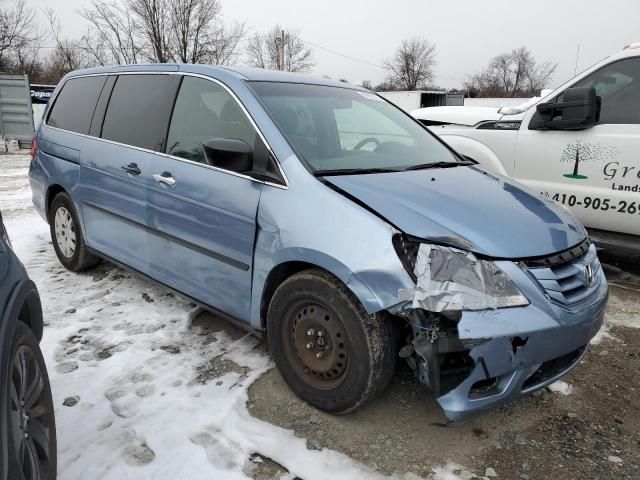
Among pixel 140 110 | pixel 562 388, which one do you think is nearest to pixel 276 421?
pixel 562 388

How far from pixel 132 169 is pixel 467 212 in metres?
2.28

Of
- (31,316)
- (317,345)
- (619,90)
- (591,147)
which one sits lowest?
(317,345)

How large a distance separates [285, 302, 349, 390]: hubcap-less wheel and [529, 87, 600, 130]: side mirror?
305cm

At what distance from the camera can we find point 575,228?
272cm

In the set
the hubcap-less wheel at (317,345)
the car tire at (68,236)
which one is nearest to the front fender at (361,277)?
the hubcap-less wheel at (317,345)

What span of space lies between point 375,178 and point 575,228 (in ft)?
3.67

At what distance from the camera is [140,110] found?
3629 mm

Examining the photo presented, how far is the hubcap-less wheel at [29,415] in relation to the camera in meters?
1.55

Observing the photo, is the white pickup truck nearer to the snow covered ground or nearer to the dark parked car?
the snow covered ground

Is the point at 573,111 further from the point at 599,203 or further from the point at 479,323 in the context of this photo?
the point at 479,323

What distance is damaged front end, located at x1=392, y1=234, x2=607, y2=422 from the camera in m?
2.08

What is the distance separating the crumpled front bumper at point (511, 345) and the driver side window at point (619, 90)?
2627 millimetres

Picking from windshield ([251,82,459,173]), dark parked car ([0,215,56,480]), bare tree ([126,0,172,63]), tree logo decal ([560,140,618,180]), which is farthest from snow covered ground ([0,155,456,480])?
bare tree ([126,0,172,63])

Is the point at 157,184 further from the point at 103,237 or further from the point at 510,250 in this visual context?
the point at 510,250
